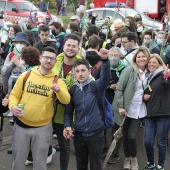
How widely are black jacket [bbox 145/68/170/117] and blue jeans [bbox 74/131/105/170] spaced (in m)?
1.05

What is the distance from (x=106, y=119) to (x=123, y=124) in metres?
0.97

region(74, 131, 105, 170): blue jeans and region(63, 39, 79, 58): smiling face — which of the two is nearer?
region(74, 131, 105, 170): blue jeans

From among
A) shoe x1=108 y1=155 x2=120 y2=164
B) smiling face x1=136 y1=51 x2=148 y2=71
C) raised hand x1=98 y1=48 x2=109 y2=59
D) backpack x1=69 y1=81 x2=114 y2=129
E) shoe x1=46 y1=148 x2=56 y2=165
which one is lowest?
shoe x1=108 y1=155 x2=120 y2=164

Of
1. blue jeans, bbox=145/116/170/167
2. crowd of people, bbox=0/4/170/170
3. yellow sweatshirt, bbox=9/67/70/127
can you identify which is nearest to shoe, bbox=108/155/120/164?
crowd of people, bbox=0/4/170/170

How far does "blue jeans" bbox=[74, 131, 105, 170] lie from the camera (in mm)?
4055

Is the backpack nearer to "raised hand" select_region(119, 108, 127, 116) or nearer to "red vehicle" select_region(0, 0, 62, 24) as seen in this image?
"raised hand" select_region(119, 108, 127, 116)

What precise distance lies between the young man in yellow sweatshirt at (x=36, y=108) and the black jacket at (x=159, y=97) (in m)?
1.43

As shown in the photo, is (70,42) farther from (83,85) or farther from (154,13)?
(154,13)

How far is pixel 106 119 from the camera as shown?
13.8 feet

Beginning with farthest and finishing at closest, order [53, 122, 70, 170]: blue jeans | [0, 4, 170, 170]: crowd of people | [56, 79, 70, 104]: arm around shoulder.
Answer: [53, 122, 70, 170]: blue jeans, [0, 4, 170, 170]: crowd of people, [56, 79, 70, 104]: arm around shoulder

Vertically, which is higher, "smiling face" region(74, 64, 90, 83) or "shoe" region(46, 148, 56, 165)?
"smiling face" region(74, 64, 90, 83)

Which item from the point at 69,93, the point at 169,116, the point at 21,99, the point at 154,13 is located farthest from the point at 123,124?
the point at 154,13

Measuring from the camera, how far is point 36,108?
Answer: 3963 mm

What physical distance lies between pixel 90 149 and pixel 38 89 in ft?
3.05
